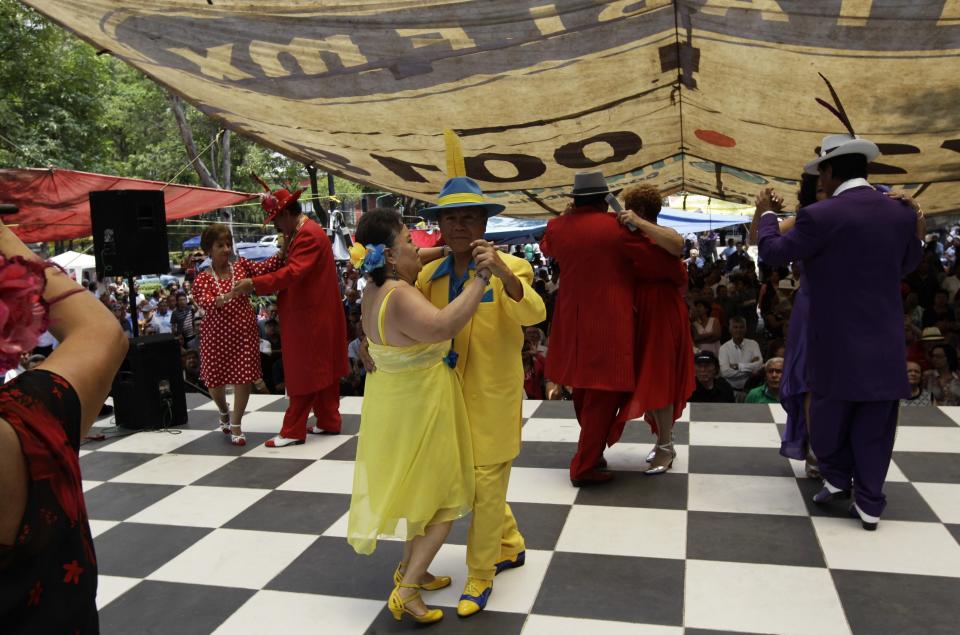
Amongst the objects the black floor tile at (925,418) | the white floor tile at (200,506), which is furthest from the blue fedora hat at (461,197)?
the black floor tile at (925,418)

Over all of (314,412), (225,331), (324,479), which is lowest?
(324,479)

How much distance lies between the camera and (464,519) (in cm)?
318

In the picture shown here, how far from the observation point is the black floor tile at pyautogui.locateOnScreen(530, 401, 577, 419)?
187 inches

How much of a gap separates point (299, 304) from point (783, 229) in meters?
2.55

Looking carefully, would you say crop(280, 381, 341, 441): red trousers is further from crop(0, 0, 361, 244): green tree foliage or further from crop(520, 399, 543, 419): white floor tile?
crop(0, 0, 361, 244): green tree foliage

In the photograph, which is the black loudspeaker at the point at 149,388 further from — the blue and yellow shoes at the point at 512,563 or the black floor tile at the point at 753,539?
the black floor tile at the point at 753,539

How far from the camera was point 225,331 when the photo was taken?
450 centimetres

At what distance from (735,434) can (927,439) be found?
3.00 ft

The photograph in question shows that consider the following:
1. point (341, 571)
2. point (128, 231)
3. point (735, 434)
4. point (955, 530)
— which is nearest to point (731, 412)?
point (735, 434)


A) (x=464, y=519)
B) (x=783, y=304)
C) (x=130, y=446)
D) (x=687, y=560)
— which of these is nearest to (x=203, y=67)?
(x=130, y=446)

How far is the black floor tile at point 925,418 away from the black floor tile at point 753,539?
1615 millimetres

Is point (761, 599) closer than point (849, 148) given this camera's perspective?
Yes

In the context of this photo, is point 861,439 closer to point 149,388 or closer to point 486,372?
point 486,372

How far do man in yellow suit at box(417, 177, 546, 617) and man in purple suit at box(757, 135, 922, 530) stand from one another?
108 cm
